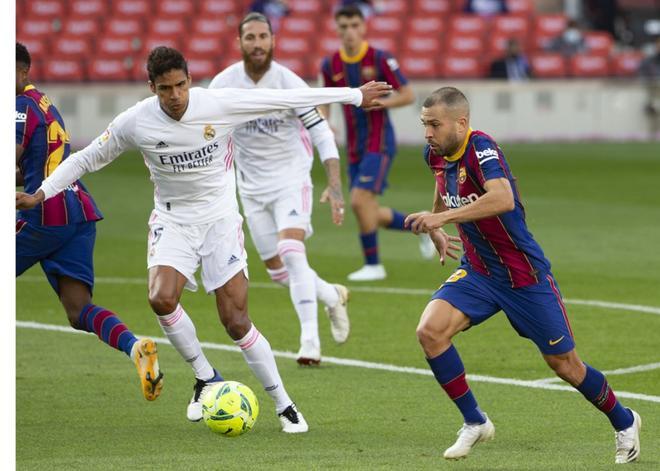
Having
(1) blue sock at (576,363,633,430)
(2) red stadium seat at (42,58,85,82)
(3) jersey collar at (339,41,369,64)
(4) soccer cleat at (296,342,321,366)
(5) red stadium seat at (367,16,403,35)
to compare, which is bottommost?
(2) red stadium seat at (42,58,85,82)

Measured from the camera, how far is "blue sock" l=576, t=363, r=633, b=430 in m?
6.79

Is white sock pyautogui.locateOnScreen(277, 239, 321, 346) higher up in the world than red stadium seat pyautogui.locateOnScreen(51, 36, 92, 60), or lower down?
higher up

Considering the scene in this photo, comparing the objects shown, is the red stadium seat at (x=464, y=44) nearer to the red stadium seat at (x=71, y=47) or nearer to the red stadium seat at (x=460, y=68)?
the red stadium seat at (x=460, y=68)

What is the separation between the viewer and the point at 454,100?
22.3 feet

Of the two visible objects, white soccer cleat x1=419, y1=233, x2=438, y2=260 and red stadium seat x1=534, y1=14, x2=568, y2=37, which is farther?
red stadium seat x1=534, y1=14, x2=568, y2=37

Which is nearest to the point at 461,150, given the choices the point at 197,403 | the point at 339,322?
the point at 197,403

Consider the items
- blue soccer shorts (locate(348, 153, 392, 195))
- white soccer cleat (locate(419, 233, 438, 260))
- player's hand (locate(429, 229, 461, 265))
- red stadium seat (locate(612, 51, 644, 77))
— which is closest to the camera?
player's hand (locate(429, 229, 461, 265))

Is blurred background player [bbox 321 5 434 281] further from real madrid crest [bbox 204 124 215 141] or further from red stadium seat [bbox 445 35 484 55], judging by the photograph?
red stadium seat [bbox 445 35 484 55]

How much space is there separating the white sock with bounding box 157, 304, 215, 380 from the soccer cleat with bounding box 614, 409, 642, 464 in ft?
7.97

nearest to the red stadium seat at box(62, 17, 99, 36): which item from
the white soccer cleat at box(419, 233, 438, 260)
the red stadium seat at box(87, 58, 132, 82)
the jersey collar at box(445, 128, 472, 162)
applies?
the red stadium seat at box(87, 58, 132, 82)

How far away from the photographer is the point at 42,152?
8289 millimetres

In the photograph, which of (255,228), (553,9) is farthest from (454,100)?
(553,9)

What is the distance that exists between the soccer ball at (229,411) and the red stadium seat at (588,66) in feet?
82.9

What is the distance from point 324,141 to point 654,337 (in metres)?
2.90
